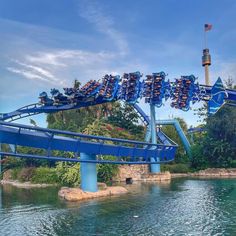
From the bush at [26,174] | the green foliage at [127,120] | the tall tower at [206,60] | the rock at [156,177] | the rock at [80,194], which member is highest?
the tall tower at [206,60]

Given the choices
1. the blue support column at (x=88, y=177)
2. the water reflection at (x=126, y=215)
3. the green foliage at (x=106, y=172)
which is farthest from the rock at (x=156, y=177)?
the blue support column at (x=88, y=177)

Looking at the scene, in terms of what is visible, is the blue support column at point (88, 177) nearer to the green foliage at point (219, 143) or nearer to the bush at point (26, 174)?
the bush at point (26, 174)

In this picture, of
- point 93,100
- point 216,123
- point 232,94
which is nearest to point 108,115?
point 93,100

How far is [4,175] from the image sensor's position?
175ft

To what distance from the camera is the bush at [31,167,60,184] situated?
143 feet

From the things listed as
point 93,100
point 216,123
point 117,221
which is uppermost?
point 93,100

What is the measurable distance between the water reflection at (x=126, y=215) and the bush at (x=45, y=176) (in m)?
13.3

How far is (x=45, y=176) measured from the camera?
1736 inches

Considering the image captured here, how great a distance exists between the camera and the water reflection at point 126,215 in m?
17.4

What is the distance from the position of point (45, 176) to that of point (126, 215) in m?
24.8

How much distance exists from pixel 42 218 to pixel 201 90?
34710 millimetres

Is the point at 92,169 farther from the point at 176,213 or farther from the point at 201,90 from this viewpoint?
the point at 201,90

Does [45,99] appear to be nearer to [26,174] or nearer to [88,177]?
[26,174]

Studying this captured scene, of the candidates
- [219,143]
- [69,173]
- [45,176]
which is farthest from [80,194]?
[219,143]
